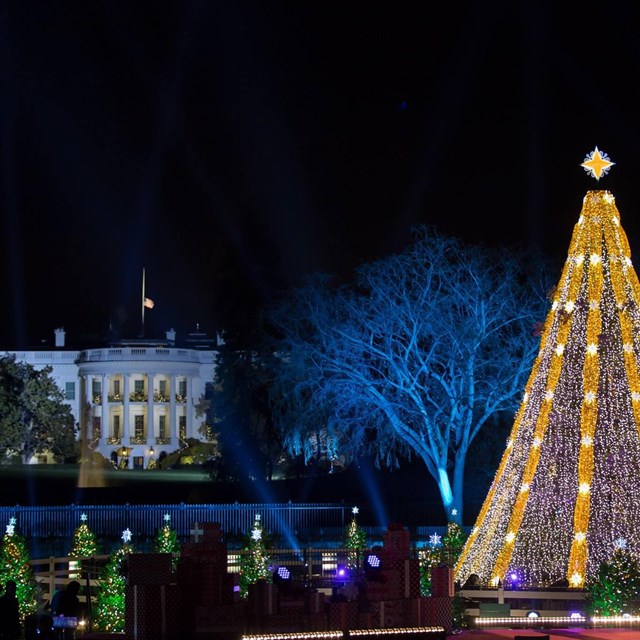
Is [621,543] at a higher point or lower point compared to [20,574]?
higher

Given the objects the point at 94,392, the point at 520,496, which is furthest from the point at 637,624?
the point at 94,392

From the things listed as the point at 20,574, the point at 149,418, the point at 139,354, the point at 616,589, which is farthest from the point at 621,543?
the point at 139,354

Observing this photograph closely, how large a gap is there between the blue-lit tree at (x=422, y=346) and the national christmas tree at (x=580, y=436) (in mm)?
20954

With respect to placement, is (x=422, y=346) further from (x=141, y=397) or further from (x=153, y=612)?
(x=141, y=397)

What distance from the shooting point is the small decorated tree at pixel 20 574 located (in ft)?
78.4

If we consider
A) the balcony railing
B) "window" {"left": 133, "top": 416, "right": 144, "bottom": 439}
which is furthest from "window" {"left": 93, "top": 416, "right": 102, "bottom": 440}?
the balcony railing

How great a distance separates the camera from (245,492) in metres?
60.8

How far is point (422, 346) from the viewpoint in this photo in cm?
4653

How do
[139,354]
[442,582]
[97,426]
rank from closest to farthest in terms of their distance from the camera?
[442,582]
[97,426]
[139,354]

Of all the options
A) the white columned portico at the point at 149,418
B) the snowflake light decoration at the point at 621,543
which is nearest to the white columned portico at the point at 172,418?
the white columned portico at the point at 149,418

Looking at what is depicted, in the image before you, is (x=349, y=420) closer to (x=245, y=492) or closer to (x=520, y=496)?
(x=245, y=492)

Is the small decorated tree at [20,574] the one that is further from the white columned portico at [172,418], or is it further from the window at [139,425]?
the white columned portico at [172,418]

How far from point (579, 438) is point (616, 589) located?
118 inches

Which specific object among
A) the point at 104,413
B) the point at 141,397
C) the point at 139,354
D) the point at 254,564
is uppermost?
the point at 139,354
